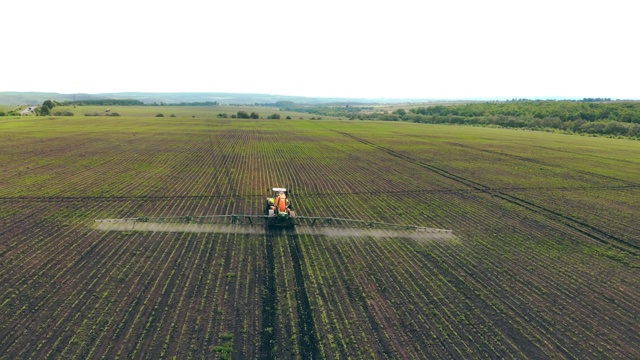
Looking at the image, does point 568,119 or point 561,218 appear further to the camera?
point 568,119

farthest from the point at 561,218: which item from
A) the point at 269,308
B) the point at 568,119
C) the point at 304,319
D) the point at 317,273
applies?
the point at 568,119

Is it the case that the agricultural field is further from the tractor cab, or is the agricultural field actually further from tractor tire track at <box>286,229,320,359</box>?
the tractor cab

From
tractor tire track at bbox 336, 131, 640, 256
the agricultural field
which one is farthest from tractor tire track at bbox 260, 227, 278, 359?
tractor tire track at bbox 336, 131, 640, 256

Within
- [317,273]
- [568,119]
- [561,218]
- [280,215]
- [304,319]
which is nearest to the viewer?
[304,319]

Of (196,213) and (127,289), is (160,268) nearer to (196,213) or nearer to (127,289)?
(127,289)

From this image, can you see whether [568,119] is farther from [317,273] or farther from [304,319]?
[304,319]

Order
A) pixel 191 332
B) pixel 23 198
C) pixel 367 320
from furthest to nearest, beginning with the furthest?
pixel 23 198 < pixel 367 320 < pixel 191 332

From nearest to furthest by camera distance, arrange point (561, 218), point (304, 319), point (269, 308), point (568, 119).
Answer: point (304, 319), point (269, 308), point (561, 218), point (568, 119)

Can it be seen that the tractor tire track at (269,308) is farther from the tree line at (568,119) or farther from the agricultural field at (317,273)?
the tree line at (568,119)

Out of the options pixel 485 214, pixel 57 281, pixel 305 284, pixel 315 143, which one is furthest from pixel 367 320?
pixel 315 143

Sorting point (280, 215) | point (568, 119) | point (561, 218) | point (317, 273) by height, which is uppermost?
point (568, 119)
